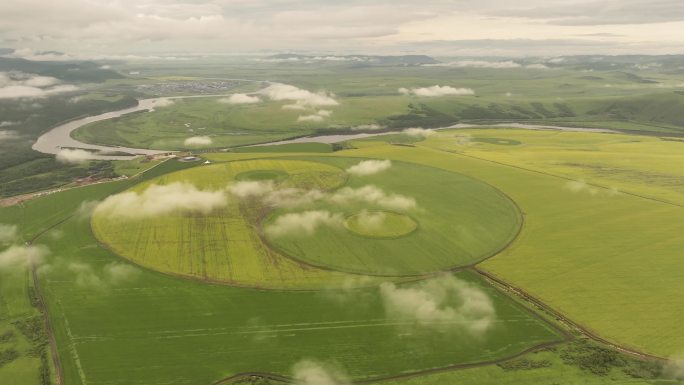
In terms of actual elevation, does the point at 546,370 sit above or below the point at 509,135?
below

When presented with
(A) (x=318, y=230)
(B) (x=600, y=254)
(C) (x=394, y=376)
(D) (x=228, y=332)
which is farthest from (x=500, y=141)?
(D) (x=228, y=332)

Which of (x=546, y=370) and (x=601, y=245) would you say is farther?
(x=601, y=245)

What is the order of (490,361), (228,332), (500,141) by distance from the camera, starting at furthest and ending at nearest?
(500,141) < (228,332) < (490,361)

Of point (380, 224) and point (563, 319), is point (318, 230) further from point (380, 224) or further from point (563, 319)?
point (563, 319)

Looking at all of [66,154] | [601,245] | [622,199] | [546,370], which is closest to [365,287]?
[546,370]

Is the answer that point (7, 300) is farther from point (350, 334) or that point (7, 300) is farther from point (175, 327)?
point (350, 334)

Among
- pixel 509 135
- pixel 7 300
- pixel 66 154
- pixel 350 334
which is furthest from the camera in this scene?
pixel 509 135
